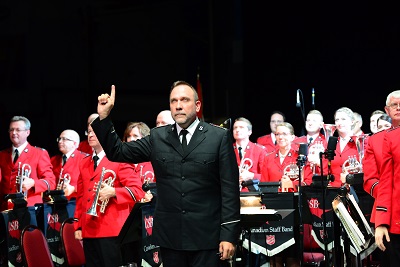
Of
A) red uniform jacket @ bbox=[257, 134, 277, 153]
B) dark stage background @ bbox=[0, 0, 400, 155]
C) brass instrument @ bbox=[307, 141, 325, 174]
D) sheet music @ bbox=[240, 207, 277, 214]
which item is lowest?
sheet music @ bbox=[240, 207, 277, 214]

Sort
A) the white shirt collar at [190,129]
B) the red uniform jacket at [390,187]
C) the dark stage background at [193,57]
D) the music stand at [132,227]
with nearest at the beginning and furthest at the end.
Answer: the white shirt collar at [190,129]
the red uniform jacket at [390,187]
the music stand at [132,227]
the dark stage background at [193,57]

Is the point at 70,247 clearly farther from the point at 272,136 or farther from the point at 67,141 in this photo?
the point at 272,136

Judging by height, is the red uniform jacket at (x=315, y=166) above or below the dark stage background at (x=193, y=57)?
below

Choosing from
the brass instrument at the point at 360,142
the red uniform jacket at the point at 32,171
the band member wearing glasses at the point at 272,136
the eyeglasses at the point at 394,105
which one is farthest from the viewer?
the band member wearing glasses at the point at 272,136

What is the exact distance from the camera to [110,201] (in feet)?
22.4

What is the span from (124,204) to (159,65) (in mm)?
6225

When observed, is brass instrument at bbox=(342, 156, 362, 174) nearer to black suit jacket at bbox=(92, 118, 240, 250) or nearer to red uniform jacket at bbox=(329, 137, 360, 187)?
red uniform jacket at bbox=(329, 137, 360, 187)

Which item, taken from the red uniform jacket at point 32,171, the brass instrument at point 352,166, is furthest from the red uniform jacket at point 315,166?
the red uniform jacket at point 32,171

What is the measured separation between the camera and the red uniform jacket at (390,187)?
5.16 metres

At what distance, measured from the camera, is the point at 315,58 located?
37.4 ft

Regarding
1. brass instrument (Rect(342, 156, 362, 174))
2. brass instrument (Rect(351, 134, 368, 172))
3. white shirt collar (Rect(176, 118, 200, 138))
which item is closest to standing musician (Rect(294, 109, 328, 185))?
brass instrument (Rect(342, 156, 362, 174))

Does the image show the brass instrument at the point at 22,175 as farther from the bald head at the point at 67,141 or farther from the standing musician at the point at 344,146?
the standing musician at the point at 344,146

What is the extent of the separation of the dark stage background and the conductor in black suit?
654 centimetres

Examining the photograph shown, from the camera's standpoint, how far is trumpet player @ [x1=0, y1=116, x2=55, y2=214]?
364 inches
